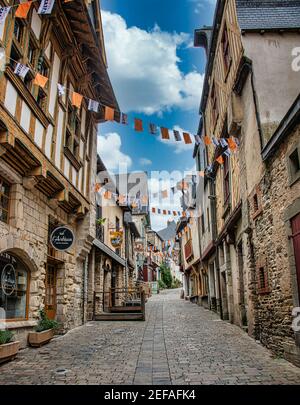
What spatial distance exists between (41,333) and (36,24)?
20.4ft

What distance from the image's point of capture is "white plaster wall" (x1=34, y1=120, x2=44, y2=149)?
24.7 ft

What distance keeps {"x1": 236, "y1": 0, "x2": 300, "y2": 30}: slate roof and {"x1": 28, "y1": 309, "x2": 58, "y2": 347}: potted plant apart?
7745 millimetres

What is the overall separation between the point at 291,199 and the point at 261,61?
12.7 ft

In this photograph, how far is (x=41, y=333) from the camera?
7.32m

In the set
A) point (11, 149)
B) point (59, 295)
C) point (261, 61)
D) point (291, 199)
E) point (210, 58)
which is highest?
point (210, 58)

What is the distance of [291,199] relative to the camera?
226 inches

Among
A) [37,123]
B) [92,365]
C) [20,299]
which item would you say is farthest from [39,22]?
[92,365]

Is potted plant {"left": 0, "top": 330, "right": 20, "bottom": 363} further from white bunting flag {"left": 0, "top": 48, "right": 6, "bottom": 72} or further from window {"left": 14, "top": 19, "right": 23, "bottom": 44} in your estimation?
window {"left": 14, "top": 19, "right": 23, "bottom": 44}

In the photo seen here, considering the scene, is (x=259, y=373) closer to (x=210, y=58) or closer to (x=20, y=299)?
(x=20, y=299)

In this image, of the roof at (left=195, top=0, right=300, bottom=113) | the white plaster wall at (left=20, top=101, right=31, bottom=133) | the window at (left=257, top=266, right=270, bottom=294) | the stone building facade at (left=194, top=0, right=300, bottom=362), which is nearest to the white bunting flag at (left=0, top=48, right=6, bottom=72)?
the white plaster wall at (left=20, top=101, right=31, bottom=133)

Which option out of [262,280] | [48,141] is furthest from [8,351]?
[262,280]

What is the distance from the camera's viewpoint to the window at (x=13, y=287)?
673 cm
